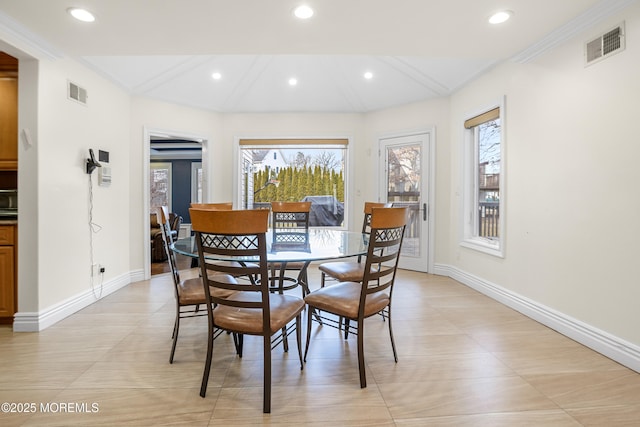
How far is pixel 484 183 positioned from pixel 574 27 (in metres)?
1.89

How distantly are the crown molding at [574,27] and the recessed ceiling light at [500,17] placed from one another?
541 millimetres

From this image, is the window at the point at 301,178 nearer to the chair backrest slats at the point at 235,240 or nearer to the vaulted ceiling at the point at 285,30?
the vaulted ceiling at the point at 285,30

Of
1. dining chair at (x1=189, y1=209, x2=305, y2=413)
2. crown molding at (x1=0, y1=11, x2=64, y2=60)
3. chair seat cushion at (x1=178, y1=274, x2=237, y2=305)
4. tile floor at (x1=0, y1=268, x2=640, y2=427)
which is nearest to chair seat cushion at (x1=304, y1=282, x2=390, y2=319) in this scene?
dining chair at (x1=189, y1=209, x2=305, y2=413)

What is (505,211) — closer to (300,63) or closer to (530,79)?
(530,79)

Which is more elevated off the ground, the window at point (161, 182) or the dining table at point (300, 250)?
the window at point (161, 182)

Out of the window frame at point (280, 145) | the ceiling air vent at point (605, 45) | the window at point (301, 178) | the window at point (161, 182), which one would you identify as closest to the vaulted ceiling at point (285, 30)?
the ceiling air vent at point (605, 45)

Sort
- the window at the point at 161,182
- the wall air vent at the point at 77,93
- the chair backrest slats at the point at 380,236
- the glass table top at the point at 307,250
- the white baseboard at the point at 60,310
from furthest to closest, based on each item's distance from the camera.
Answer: the window at the point at 161,182 → the wall air vent at the point at 77,93 → the white baseboard at the point at 60,310 → the glass table top at the point at 307,250 → the chair backrest slats at the point at 380,236

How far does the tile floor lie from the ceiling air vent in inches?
84.7

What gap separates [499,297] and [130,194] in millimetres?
4619

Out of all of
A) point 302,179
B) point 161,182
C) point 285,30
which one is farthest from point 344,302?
point 161,182

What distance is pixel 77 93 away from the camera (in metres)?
3.12

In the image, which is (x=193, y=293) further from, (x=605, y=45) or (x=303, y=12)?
(x=605, y=45)

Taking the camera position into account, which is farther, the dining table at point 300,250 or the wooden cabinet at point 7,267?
the wooden cabinet at point 7,267

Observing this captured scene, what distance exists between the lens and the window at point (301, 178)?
5.45 metres
